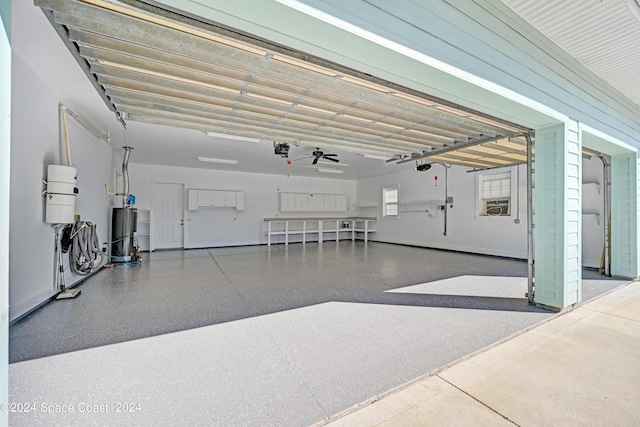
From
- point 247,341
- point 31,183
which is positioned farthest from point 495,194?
point 31,183

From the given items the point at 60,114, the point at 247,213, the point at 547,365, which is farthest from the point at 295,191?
the point at 547,365

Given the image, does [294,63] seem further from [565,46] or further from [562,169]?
[562,169]

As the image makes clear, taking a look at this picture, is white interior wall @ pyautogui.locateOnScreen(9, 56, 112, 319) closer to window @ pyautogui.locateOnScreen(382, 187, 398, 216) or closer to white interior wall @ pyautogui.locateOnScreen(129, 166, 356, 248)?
white interior wall @ pyautogui.locateOnScreen(129, 166, 356, 248)

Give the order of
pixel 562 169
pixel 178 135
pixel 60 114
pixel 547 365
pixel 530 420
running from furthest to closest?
pixel 178 135 < pixel 60 114 < pixel 562 169 < pixel 547 365 < pixel 530 420

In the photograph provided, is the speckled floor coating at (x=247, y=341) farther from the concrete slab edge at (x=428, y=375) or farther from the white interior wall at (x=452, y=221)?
the white interior wall at (x=452, y=221)

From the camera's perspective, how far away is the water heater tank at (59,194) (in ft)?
10.4

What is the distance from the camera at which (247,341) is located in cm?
228

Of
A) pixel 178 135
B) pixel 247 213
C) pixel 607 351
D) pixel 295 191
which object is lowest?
pixel 607 351

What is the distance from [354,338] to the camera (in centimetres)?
233

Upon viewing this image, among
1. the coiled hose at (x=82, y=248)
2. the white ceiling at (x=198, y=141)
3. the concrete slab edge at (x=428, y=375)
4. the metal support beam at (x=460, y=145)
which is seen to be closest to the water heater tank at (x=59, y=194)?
the coiled hose at (x=82, y=248)

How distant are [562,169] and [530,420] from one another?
9.15ft

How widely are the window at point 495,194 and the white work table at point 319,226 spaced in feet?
13.9

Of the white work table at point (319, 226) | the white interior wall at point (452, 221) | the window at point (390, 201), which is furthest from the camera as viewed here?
the window at point (390, 201)

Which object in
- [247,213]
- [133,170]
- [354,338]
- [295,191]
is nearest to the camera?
[354,338]
